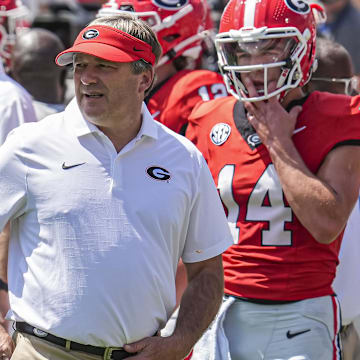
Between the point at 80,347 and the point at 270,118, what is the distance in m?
1.32

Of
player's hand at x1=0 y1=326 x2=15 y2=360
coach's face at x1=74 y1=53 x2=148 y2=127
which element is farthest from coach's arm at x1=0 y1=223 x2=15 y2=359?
coach's face at x1=74 y1=53 x2=148 y2=127

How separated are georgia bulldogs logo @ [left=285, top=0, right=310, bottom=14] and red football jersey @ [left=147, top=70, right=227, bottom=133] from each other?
0.73 metres

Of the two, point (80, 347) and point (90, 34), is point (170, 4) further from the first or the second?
point (80, 347)

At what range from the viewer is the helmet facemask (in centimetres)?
387

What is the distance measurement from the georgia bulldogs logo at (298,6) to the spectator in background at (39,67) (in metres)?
1.99

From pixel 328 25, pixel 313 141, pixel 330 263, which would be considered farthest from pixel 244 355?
pixel 328 25

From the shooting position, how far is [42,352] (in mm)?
3162

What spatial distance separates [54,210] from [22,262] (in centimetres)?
23

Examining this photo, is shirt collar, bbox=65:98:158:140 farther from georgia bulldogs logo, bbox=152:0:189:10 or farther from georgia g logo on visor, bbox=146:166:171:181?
georgia bulldogs logo, bbox=152:0:189:10

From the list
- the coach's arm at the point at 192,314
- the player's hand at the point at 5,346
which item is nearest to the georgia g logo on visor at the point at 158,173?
the coach's arm at the point at 192,314

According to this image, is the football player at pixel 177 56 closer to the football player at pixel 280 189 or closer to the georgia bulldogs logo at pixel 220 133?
the georgia bulldogs logo at pixel 220 133

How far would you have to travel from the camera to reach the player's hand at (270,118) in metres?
3.80

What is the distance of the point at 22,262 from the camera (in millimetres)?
3217

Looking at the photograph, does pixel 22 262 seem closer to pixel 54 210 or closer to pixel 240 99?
pixel 54 210
